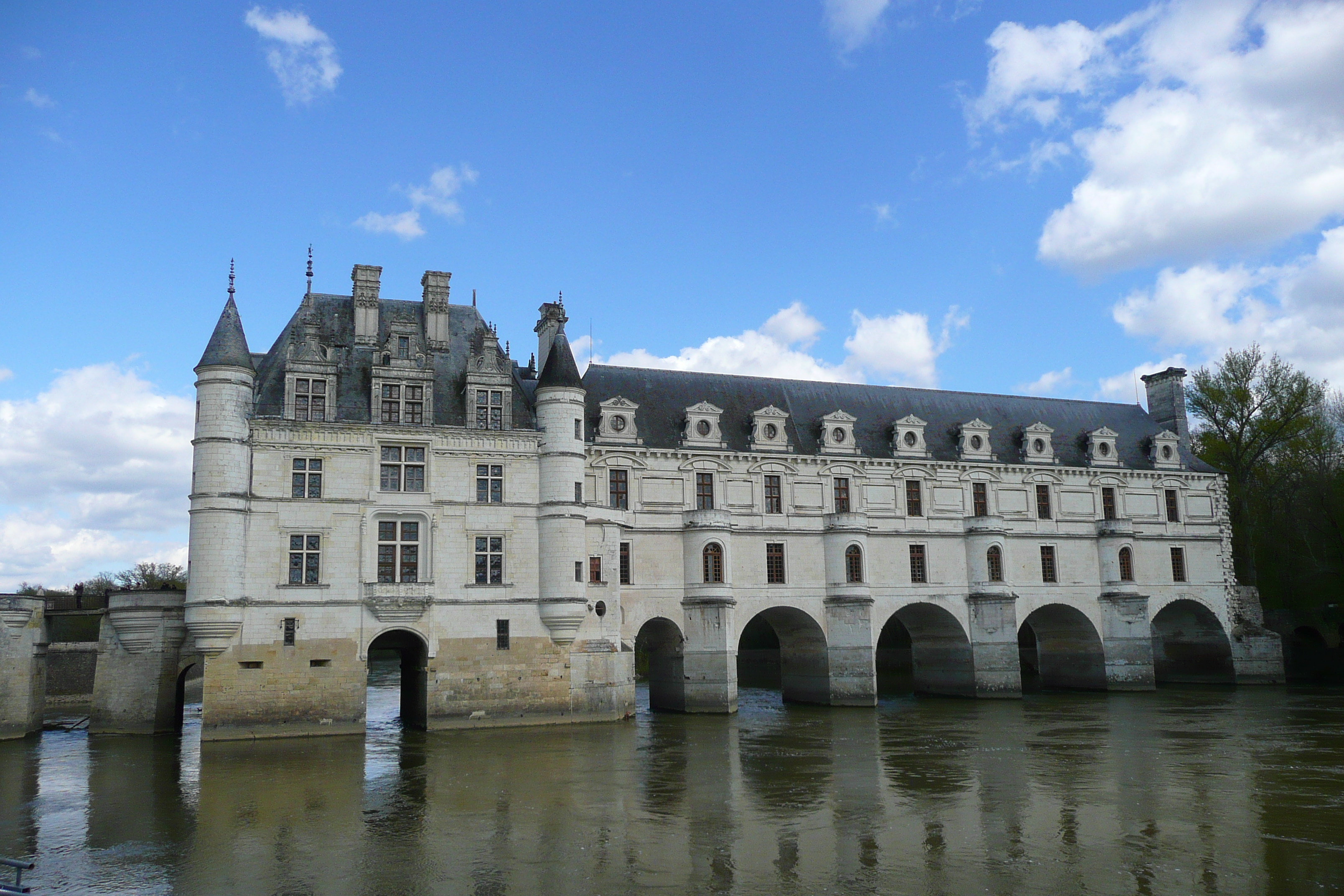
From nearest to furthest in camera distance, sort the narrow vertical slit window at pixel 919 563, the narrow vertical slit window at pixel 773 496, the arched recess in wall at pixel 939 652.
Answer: the narrow vertical slit window at pixel 773 496, the narrow vertical slit window at pixel 919 563, the arched recess in wall at pixel 939 652

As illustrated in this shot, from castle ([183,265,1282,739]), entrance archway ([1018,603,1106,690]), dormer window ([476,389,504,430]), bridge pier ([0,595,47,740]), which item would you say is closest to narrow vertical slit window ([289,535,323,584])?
castle ([183,265,1282,739])

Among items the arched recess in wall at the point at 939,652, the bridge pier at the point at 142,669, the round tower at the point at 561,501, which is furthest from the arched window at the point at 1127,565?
the bridge pier at the point at 142,669

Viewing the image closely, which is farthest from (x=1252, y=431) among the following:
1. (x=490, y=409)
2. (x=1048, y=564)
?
(x=490, y=409)

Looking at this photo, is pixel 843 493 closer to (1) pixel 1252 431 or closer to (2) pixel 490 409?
(2) pixel 490 409

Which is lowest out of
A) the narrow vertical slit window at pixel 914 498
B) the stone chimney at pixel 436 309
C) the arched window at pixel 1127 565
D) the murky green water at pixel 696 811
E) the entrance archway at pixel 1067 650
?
the murky green water at pixel 696 811

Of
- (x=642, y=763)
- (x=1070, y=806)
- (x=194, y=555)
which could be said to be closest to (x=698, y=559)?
(x=642, y=763)

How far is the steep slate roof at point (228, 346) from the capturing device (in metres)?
32.2

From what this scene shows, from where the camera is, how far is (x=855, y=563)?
139 ft

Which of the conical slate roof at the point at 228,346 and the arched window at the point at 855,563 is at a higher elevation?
the conical slate roof at the point at 228,346

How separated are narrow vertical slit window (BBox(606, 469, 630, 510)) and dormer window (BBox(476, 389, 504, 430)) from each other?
562 centimetres

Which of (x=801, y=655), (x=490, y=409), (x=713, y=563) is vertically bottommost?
(x=801, y=655)

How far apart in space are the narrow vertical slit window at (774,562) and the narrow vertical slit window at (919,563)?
6.40 m

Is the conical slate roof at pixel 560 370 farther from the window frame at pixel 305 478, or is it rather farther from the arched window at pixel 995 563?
the arched window at pixel 995 563

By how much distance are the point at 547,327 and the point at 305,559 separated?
13781 mm
